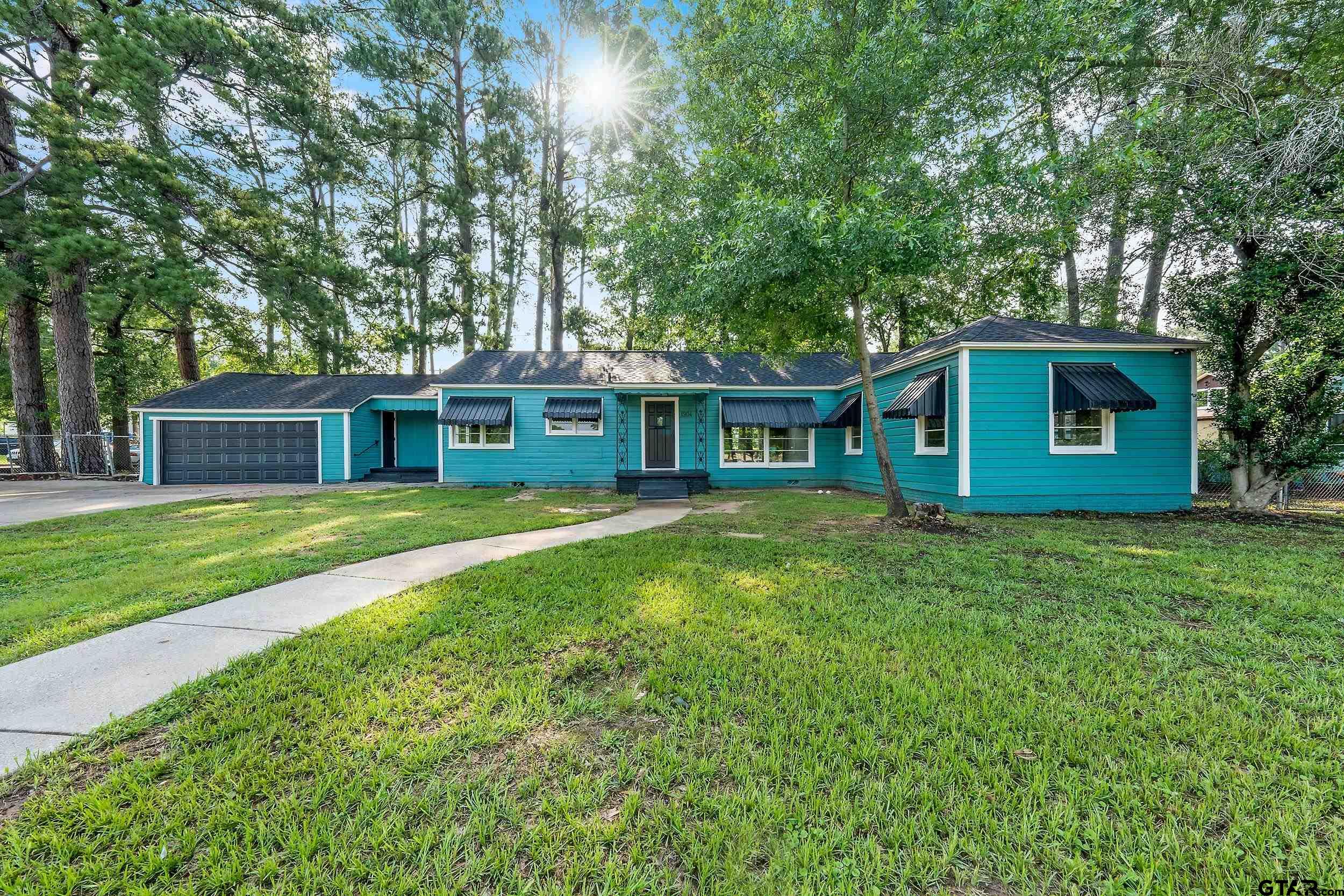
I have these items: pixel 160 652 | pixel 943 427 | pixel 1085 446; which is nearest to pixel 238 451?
pixel 160 652

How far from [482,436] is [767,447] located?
7.77 meters

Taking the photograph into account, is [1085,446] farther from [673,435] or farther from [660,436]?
[660,436]

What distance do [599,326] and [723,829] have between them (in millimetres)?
22582

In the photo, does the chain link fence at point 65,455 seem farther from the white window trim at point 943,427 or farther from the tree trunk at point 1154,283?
the tree trunk at point 1154,283

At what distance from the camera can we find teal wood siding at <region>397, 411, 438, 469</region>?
1612cm

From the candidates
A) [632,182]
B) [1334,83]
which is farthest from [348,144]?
[1334,83]

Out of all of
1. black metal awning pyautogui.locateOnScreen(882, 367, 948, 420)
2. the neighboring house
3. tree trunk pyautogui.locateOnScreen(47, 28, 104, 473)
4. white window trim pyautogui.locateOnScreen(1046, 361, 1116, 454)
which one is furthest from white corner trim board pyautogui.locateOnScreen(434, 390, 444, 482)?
white window trim pyautogui.locateOnScreen(1046, 361, 1116, 454)

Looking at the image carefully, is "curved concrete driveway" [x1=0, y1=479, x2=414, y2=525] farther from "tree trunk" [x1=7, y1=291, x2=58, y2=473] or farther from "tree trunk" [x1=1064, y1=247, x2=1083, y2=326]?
"tree trunk" [x1=1064, y1=247, x2=1083, y2=326]

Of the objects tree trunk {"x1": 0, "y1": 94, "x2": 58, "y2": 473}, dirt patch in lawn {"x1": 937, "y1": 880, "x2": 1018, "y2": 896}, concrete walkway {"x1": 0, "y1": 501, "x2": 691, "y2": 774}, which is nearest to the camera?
dirt patch in lawn {"x1": 937, "y1": 880, "x2": 1018, "y2": 896}

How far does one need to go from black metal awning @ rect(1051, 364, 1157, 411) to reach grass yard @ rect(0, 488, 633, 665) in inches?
323

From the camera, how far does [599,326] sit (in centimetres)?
2283

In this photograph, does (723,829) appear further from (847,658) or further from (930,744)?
(847,658)

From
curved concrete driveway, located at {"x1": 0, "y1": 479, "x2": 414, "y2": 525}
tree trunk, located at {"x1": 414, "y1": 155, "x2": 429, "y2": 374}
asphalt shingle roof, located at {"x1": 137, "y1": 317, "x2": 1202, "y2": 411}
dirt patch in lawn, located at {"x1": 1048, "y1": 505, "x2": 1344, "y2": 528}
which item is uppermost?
tree trunk, located at {"x1": 414, "y1": 155, "x2": 429, "y2": 374}

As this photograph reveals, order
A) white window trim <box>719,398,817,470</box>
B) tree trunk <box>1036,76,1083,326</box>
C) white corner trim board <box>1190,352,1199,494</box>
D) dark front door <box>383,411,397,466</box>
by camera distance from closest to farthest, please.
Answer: tree trunk <box>1036,76,1083,326</box>
white corner trim board <box>1190,352,1199,494</box>
white window trim <box>719,398,817,470</box>
dark front door <box>383,411,397,466</box>
